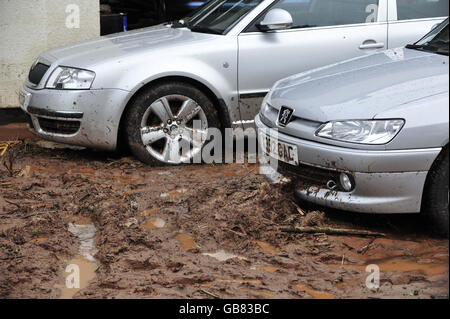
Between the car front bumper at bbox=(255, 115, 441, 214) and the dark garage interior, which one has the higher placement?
the dark garage interior

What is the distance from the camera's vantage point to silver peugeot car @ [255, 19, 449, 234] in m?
4.57

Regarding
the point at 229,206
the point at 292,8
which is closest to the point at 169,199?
the point at 229,206

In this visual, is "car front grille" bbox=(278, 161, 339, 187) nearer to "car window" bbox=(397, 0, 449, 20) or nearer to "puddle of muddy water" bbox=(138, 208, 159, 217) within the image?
"puddle of muddy water" bbox=(138, 208, 159, 217)

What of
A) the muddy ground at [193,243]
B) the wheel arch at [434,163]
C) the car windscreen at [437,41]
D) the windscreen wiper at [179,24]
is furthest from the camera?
the windscreen wiper at [179,24]

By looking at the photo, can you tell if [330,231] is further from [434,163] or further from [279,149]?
[434,163]

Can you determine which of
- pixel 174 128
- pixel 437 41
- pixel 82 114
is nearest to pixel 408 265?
pixel 437 41

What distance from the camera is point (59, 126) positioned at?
6.58 m

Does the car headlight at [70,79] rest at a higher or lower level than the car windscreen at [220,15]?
lower

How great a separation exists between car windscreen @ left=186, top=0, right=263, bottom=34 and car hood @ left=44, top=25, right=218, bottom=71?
0.12 meters

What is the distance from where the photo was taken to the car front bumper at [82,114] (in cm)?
643

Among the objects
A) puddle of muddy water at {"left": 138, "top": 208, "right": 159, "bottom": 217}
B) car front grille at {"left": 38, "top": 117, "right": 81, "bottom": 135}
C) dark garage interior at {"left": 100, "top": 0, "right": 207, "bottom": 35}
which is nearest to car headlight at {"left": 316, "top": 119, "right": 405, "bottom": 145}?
puddle of muddy water at {"left": 138, "top": 208, "right": 159, "bottom": 217}

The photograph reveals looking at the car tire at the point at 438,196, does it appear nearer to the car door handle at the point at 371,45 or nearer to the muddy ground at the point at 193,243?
the muddy ground at the point at 193,243

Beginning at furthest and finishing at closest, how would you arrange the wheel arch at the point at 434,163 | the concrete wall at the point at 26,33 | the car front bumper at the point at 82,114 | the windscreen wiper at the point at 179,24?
1. the concrete wall at the point at 26,33
2. the windscreen wiper at the point at 179,24
3. the car front bumper at the point at 82,114
4. the wheel arch at the point at 434,163

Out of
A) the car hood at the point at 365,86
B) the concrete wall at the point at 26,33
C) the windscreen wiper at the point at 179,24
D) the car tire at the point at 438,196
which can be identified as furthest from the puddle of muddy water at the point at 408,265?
the concrete wall at the point at 26,33
